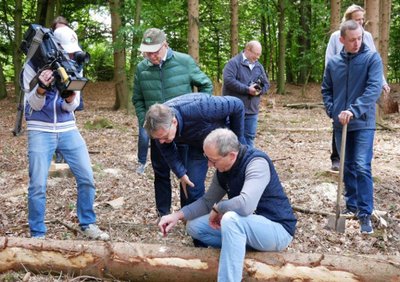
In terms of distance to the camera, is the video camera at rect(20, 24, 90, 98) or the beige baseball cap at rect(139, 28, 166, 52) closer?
the video camera at rect(20, 24, 90, 98)

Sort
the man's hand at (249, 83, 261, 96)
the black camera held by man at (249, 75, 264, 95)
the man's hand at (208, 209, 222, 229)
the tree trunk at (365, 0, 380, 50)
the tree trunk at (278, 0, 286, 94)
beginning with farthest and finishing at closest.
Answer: the tree trunk at (278, 0, 286, 94) < the tree trunk at (365, 0, 380, 50) < the black camera held by man at (249, 75, 264, 95) < the man's hand at (249, 83, 261, 96) < the man's hand at (208, 209, 222, 229)

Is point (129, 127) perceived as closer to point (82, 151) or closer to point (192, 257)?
point (82, 151)

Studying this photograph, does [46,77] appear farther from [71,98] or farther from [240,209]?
[240,209]

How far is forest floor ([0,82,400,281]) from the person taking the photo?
4.40 metres

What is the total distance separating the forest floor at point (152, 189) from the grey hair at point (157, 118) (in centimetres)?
134

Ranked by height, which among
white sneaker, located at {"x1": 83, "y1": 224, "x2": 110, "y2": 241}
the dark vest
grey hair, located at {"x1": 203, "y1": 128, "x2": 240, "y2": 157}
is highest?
grey hair, located at {"x1": 203, "y1": 128, "x2": 240, "y2": 157}

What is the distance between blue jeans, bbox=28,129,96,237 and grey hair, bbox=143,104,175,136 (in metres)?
1.04

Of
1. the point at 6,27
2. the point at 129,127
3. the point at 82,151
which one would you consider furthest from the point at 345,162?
the point at 6,27

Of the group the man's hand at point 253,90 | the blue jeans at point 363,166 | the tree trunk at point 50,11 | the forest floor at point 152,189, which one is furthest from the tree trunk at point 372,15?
the tree trunk at point 50,11

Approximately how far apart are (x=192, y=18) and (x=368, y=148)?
5.24 meters

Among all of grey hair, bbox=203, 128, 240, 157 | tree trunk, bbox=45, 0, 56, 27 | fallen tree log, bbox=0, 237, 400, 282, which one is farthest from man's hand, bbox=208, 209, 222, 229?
tree trunk, bbox=45, 0, 56, 27

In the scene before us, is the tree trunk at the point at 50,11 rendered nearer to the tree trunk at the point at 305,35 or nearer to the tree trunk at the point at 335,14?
the tree trunk at the point at 335,14

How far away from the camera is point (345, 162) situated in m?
4.82

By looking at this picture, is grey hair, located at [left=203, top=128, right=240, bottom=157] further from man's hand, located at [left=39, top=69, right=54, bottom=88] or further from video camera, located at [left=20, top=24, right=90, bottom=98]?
man's hand, located at [left=39, top=69, right=54, bottom=88]
